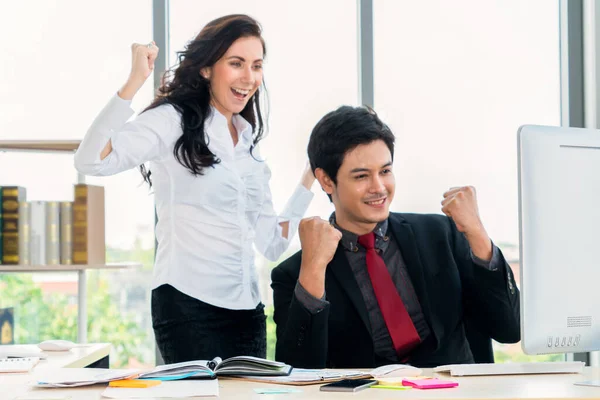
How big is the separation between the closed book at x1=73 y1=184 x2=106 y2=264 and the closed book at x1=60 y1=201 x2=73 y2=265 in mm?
15

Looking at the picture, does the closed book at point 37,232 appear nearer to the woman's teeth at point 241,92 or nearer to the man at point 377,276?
the woman's teeth at point 241,92

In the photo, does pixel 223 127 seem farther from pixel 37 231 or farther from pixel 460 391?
pixel 460 391

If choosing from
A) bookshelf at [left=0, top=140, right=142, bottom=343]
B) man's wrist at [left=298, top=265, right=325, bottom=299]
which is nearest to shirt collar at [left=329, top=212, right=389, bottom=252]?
man's wrist at [left=298, top=265, right=325, bottom=299]

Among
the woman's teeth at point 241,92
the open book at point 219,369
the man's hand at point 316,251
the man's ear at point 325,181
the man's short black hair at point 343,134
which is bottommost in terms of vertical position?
the open book at point 219,369

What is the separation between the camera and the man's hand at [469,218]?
1.92 m

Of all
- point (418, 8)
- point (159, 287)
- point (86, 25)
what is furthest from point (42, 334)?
point (418, 8)

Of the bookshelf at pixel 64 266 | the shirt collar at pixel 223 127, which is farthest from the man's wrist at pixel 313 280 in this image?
the bookshelf at pixel 64 266

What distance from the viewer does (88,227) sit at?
9.63 feet

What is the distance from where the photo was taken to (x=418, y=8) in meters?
3.37

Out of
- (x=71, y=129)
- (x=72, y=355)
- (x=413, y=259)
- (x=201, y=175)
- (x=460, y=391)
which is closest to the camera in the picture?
(x=460, y=391)

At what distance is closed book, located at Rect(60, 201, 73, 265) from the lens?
2.93 metres

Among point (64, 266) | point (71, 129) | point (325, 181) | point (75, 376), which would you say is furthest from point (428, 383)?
point (71, 129)

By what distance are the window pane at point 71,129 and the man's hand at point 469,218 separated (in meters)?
1.67

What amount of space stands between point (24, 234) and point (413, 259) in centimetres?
159
